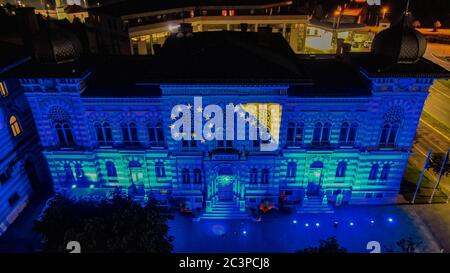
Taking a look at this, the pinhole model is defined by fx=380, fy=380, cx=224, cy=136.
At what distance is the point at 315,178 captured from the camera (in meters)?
44.8

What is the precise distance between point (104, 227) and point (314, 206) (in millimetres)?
24792

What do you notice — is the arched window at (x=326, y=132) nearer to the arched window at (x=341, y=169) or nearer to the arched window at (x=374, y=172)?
the arched window at (x=341, y=169)

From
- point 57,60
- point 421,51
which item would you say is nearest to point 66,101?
point 57,60

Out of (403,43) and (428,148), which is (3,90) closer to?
(403,43)

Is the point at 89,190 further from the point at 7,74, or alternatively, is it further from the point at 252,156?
the point at 252,156

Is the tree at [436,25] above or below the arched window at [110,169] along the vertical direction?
above

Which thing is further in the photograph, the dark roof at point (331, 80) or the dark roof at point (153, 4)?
the dark roof at point (153, 4)

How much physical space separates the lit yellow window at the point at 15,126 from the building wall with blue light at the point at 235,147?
3.93m

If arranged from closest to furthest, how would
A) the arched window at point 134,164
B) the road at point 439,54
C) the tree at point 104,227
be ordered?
the tree at point 104,227 < the arched window at point 134,164 < the road at point 439,54

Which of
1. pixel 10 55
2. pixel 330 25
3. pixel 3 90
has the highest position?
pixel 10 55

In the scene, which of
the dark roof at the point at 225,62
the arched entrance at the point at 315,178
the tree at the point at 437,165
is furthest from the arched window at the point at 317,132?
the tree at the point at 437,165

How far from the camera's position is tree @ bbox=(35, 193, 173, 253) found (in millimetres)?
30094

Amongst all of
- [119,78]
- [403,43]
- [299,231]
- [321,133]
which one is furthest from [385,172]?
[119,78]

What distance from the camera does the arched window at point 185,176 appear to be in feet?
144
